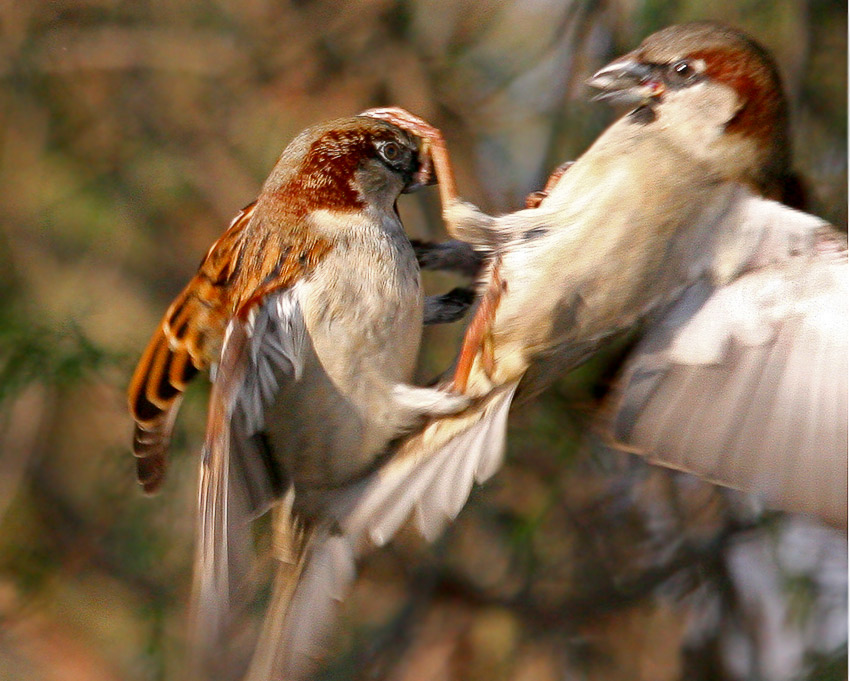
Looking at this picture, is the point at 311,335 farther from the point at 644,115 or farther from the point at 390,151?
the point at 644,115

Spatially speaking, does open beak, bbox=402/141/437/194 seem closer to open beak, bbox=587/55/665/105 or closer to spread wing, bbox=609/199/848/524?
open beak, bbox=587/55/665/105

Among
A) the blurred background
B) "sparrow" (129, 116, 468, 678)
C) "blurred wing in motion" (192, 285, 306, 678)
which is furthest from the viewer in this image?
the blurred background

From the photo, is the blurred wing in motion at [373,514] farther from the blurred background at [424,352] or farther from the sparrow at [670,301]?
the blurred background at [424,352]

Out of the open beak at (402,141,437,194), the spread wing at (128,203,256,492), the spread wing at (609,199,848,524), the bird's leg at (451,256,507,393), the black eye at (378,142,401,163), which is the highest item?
the black eye at (378,142,401,163)

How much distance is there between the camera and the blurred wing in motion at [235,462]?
858 mm

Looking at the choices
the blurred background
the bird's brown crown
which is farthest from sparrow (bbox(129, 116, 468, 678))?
the blurred background

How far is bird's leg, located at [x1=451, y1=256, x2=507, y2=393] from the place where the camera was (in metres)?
1.09

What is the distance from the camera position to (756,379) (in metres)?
1.19

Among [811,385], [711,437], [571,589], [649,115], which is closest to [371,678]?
[571,589]

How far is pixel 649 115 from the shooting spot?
1070 millimetres

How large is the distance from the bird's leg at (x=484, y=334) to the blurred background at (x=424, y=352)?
482 mm

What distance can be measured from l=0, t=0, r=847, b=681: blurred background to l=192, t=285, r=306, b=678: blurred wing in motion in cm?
65

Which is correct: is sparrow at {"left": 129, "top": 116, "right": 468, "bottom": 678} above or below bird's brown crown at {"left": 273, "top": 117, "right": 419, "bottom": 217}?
below

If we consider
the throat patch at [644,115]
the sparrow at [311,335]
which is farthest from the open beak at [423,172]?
the throat patch at [644,115]
